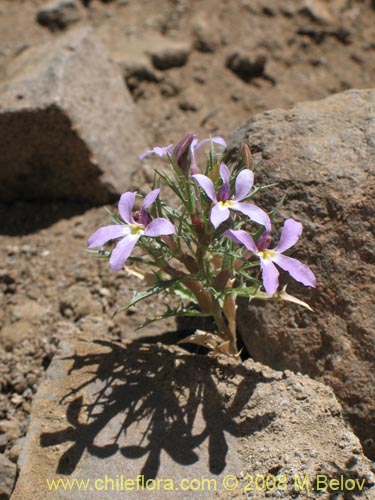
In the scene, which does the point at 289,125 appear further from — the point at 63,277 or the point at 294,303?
the point at 63,277

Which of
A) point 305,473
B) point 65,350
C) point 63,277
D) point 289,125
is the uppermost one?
point 289,125

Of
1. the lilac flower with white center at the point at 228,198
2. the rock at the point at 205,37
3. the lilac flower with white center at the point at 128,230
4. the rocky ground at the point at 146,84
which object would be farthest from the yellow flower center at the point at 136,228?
the rock at the point at 205,37

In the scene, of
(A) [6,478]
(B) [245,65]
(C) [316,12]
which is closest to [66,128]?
(B) [245,65]

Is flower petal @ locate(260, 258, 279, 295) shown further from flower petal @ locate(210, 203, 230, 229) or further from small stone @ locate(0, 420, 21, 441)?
small stone @ locate(0, 420, 21, 441)

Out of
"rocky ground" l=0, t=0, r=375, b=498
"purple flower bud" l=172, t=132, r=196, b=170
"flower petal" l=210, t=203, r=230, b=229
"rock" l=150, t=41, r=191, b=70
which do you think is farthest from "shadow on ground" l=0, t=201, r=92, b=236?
"flower petal" l=210, t=203, r=230, b=229

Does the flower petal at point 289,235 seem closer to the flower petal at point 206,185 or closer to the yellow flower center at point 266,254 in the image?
the yellow flower center at point 266,254

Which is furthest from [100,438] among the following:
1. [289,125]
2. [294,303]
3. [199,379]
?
[289,125]
